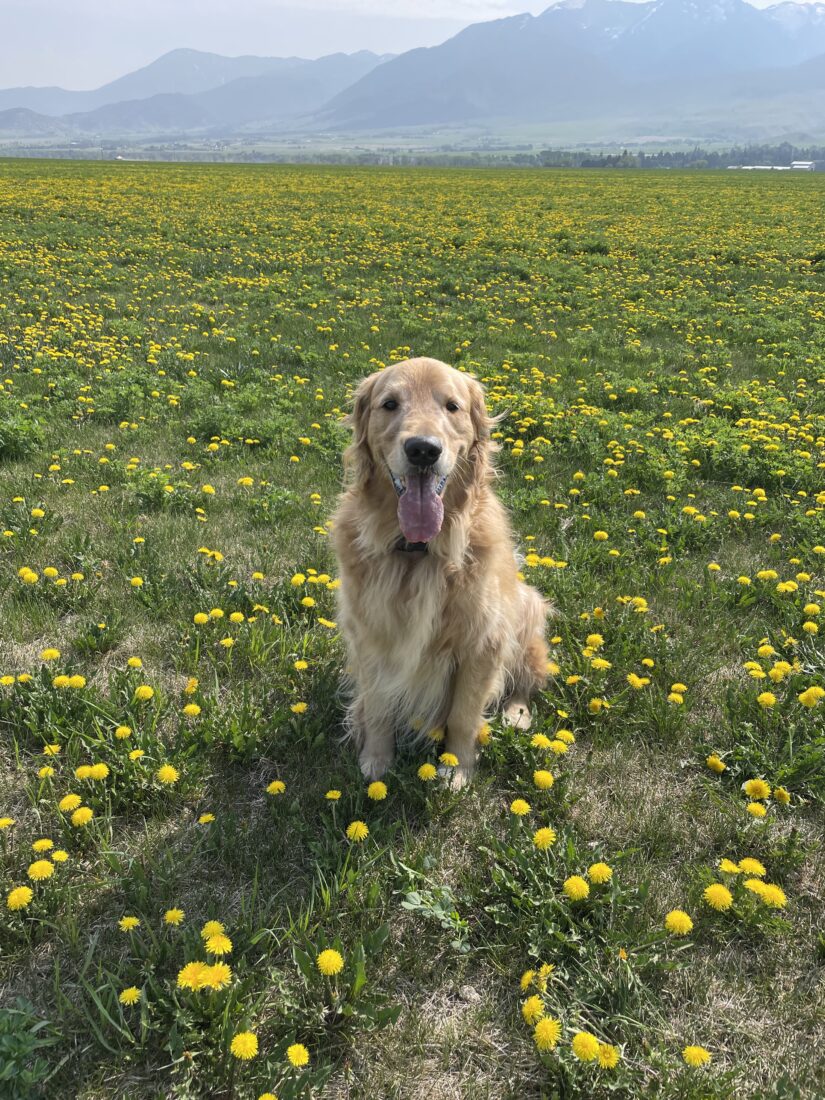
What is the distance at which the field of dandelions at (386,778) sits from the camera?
6.23 ft

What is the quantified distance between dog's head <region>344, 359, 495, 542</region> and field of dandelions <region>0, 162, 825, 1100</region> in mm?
1088

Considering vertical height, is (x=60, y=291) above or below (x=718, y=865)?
above

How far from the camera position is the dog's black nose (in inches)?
100

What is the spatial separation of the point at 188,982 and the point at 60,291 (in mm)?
11234

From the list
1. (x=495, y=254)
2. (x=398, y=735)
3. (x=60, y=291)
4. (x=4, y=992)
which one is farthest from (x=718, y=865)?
(x=495, y=254)

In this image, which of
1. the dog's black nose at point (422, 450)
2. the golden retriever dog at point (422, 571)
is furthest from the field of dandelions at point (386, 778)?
the dog's black nose at point (422, 450)

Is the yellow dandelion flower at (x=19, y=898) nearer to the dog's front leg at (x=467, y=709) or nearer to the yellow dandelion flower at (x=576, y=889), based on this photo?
the dog's front leg at (x=467, y=709)

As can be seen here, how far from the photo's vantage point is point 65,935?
2123mm

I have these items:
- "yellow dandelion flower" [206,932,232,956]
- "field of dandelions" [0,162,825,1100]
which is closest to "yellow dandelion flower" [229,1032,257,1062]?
"field of dandelions" [0,162,825,1100]

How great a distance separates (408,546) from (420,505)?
0.25m

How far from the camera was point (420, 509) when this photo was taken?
105 inches

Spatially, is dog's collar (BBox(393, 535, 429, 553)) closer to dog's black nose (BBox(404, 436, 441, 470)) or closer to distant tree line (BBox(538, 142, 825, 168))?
dog's black nose (BBox(404, 436, 441, 470))

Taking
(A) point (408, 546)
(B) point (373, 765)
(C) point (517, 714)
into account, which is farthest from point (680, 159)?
(B) point (373, 765)

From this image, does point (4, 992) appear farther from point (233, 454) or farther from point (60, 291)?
point (60, 291)
